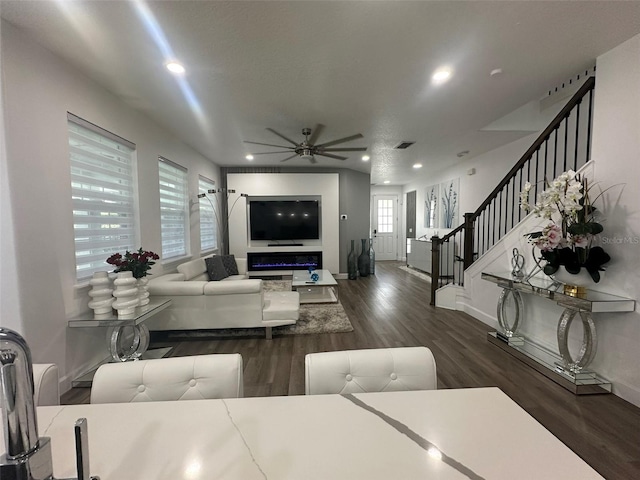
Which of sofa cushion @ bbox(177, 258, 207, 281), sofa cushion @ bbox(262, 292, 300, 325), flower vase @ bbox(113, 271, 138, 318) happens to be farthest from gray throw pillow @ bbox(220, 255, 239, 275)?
flower vase @ bbox(113, 271, 138, 318)

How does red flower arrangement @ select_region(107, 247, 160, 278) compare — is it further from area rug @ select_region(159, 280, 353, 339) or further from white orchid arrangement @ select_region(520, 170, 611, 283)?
white orchid arrangement @ select_region(520, 170, 611, 283)

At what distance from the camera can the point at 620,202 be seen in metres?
2.11

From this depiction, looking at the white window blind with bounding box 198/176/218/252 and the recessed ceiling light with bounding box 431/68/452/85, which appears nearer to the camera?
the recessed ceiling light with bounding box 431/68/452/85

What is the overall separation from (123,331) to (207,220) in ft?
10.7

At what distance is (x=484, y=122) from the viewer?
3.60m

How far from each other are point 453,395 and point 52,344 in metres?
2.76

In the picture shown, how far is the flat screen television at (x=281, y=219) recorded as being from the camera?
640 cm

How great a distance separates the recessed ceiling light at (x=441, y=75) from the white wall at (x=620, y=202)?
1.13m

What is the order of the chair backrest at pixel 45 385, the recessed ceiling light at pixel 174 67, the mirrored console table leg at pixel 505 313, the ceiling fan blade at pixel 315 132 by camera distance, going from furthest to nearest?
the ceiling fan blade at pixel 315 132, the mirrored console table leg at pixel 505 313, the recessed ceiling light at pixel 174 67, the chair backrest at pixel 45 385

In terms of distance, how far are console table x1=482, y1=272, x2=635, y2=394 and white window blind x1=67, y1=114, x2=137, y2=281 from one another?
13.3 feet

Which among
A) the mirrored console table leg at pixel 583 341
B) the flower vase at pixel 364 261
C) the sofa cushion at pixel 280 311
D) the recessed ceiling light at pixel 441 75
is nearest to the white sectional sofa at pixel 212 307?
the sofa cushion at pixel 280 311

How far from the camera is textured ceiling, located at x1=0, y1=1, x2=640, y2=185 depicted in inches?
68.1

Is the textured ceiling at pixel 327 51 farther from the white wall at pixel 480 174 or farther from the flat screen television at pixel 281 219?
the flat screen television at pixel 281 219

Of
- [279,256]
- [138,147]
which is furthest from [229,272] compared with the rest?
[138,147]
